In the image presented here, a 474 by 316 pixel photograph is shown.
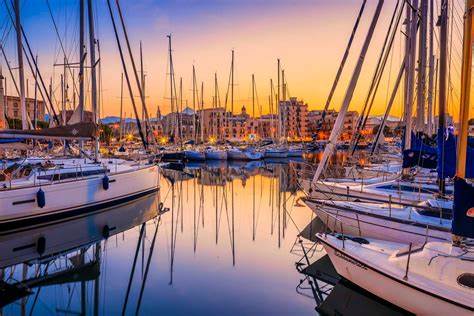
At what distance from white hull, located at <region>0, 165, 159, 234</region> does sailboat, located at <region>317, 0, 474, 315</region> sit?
12.3 m

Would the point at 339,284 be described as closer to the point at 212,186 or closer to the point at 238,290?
the point at 238,290

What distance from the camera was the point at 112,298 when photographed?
9.42m

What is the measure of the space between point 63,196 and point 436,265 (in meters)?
14.6

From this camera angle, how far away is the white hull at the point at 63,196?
1498 cm

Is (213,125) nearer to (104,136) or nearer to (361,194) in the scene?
(104,136)

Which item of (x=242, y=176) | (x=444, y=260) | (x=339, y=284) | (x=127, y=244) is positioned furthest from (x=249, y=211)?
(x=242, y=176)

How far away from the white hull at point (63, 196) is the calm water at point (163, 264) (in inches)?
33.6

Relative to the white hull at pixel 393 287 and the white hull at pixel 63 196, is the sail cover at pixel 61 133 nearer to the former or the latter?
the white hull at pixel 63 196

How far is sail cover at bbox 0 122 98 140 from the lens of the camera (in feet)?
50.9

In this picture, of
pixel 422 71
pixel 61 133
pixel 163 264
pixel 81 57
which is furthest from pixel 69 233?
pixel 422 71

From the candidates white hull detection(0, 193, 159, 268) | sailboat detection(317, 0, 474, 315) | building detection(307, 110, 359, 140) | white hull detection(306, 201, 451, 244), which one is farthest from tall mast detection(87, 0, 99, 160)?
building detection(307, 110, 359, 140)

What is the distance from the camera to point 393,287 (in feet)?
24.9

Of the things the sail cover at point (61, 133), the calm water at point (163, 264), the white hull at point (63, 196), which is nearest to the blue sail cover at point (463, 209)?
the calm water at point (163, 264)

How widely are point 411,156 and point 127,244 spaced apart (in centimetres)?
1076
